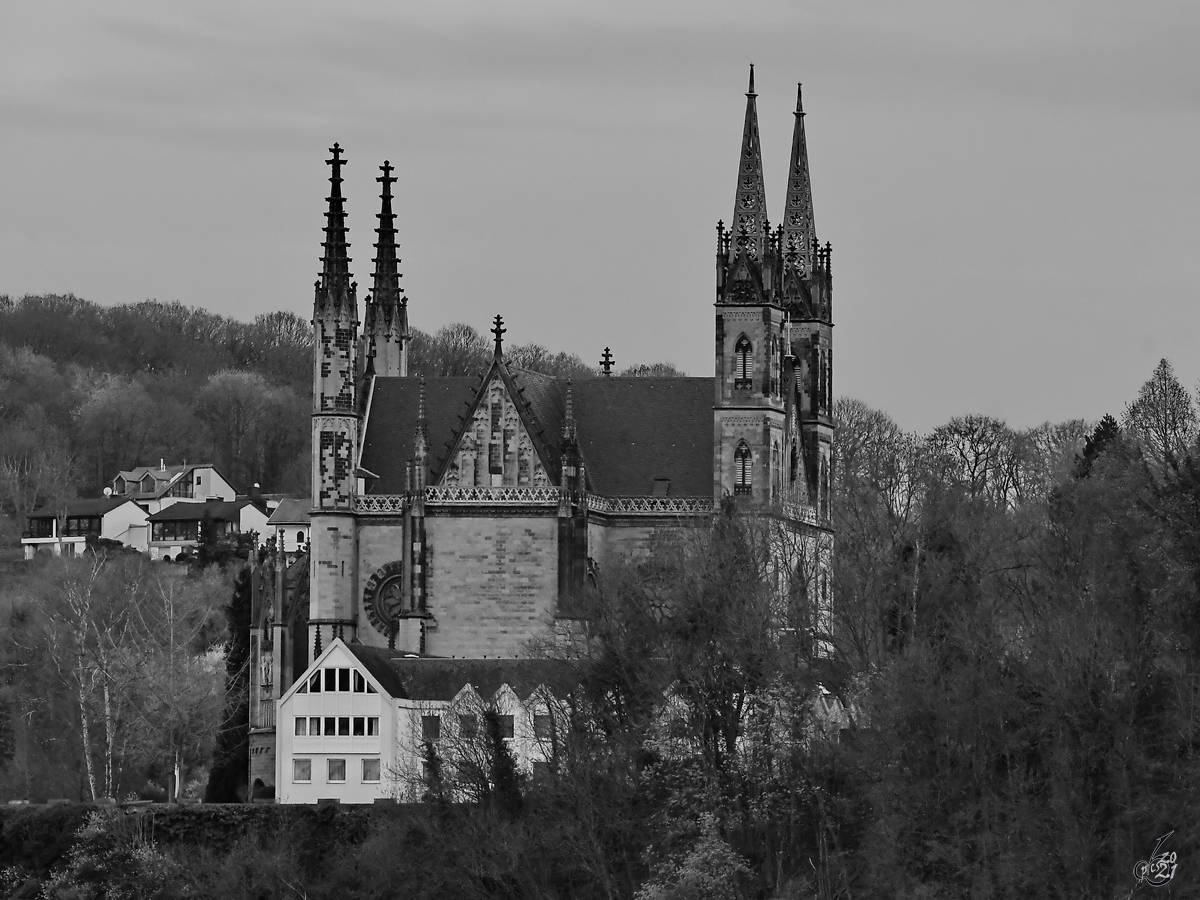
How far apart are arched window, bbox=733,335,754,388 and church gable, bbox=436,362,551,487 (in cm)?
596

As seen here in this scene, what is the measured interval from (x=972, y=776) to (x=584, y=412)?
27355 mm

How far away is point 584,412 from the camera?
307 ft

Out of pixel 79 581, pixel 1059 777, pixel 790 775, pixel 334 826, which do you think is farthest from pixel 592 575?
pixel 79 581

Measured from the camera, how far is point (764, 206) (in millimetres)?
92125

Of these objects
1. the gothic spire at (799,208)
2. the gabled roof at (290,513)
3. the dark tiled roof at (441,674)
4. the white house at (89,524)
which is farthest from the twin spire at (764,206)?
the white house at (89,524)

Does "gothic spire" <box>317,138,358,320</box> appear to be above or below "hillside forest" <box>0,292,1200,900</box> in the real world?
above

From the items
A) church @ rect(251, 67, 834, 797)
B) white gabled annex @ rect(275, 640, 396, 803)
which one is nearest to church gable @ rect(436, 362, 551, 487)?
church @ rect(251, 67, 834, 797)

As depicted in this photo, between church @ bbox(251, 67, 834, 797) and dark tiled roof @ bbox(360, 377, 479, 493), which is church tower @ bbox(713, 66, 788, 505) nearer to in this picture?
church @ bbox(251, 67, 834, 797)

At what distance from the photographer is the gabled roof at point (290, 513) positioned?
526 ft

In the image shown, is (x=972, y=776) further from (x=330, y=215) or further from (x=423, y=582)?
(x=330, y=215)

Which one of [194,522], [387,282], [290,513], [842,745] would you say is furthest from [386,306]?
[194,522]

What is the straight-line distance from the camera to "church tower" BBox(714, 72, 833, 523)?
89562 millimetres

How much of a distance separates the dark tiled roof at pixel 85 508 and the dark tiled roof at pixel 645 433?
284 ft

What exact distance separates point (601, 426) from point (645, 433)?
56.0 inches
